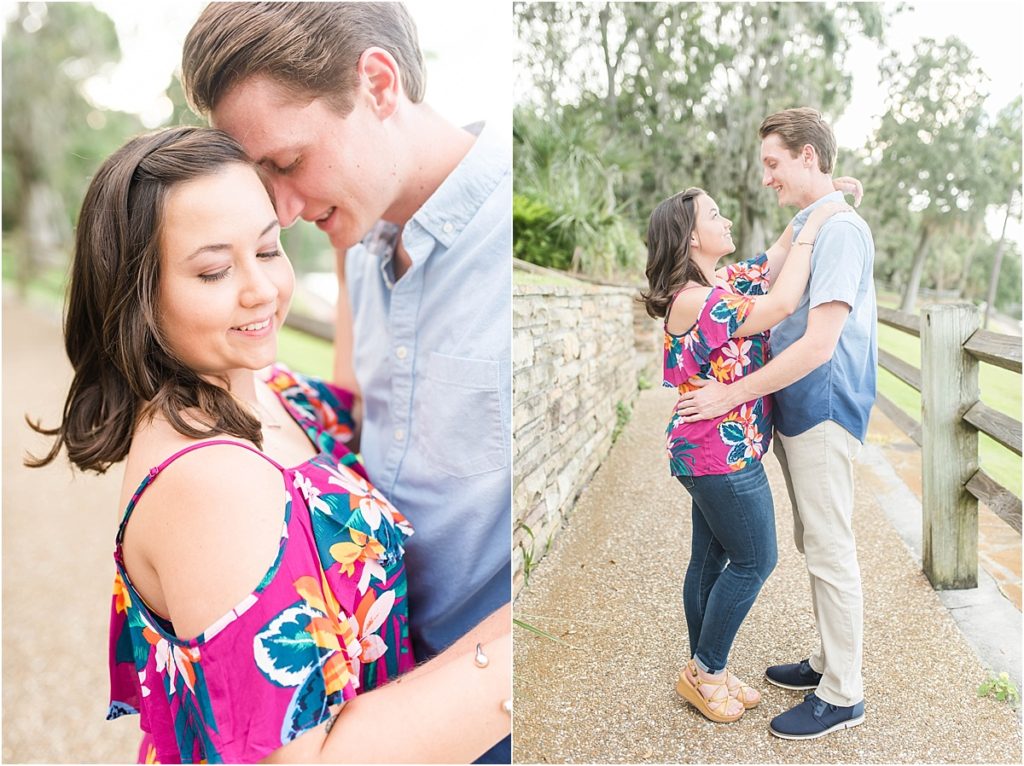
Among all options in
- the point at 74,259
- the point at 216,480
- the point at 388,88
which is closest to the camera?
the point at 216,480

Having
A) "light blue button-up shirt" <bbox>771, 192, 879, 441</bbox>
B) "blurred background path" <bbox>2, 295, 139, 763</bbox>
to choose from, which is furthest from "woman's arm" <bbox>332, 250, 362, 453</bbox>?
"blurred background path" <bbox>2, 295, 139, 763</bbox>

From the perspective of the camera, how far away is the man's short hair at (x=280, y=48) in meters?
1.14

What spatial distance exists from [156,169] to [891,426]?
135cm

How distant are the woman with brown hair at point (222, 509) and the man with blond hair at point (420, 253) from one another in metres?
0.12

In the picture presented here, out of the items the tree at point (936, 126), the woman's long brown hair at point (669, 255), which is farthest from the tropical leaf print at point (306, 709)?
the tree at point (936, 126)

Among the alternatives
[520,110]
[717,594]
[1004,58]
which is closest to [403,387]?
[520,110]

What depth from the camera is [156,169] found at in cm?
102

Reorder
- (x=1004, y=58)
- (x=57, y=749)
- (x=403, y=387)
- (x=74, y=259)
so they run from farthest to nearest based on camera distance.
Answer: (x=57, y=749), (x=1004, y=58), (x=403, y=387), (x=74, y=259)

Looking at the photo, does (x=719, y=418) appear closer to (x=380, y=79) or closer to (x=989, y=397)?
(x=989, y=397)

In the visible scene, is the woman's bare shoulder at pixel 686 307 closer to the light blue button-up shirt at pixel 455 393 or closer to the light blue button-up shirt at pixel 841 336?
the light blue button-up shirt at pixel 841 336

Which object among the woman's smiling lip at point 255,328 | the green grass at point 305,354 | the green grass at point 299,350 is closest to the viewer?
the woman's smiling lip at point 255,328

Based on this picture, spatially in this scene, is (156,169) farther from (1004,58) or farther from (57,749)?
(57,749)

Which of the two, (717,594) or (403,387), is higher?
(403,387)

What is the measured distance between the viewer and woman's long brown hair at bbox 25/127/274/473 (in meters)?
1.02
